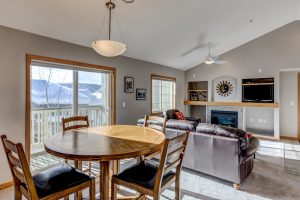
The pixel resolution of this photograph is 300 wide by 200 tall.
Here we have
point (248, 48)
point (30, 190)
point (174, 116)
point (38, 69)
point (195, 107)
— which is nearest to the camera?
point (30, 190)

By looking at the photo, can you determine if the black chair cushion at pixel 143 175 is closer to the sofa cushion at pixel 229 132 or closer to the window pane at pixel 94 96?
the sofa cushion at pixel 229 132

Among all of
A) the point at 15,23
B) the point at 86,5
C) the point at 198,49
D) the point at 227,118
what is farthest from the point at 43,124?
the point at 227,118

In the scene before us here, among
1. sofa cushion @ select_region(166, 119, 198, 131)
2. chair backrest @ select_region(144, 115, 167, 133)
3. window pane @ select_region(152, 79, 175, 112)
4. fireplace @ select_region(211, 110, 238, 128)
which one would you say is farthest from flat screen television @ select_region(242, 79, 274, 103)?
chair backrest @ select_region(144, 115, 167, 133)

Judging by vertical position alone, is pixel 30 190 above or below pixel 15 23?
below

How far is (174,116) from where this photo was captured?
566cm

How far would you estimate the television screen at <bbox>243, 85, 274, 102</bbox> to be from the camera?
5.98m

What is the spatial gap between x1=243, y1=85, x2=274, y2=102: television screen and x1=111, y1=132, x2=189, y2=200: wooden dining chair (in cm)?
537

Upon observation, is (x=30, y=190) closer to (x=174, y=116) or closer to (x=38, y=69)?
(x=38, y=69)

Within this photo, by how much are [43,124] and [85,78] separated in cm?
125

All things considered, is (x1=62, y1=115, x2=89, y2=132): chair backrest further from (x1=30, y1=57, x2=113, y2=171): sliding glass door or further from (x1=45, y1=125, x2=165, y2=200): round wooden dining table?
(x1=30, y1=57, x2=113, y2=171): sliding glass door

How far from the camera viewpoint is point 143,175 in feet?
5.94

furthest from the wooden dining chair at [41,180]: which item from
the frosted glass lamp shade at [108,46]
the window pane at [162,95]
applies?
the window pane at [162,95]

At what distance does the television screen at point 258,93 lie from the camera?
19.6ft

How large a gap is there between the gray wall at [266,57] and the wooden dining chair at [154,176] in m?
5.52
